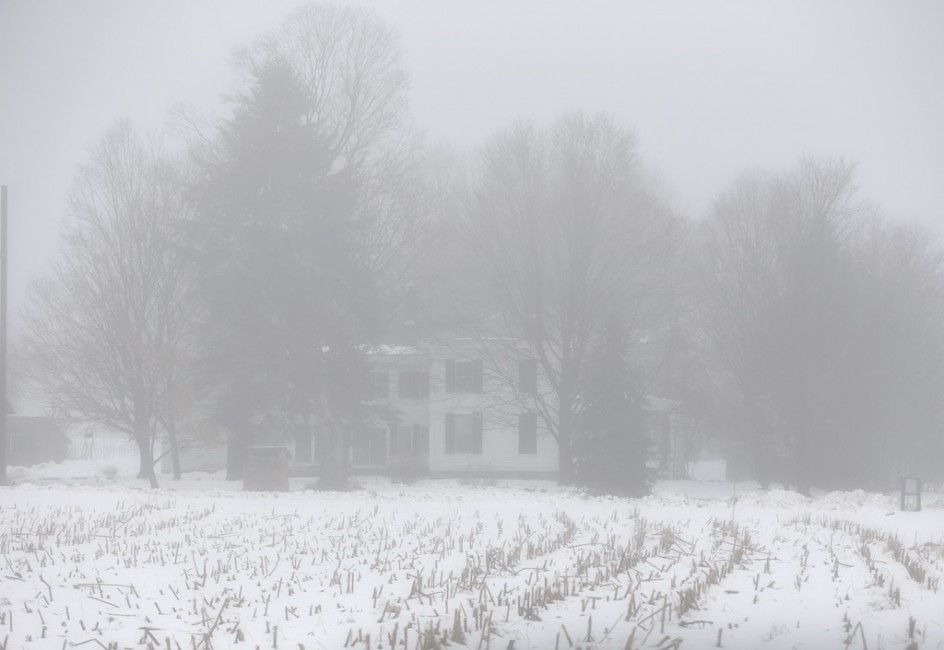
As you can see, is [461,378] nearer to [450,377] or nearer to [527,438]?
[450,377]

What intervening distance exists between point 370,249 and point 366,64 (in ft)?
19.4

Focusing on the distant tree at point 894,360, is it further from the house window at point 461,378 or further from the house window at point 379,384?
the house window at point 461,378

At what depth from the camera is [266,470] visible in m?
28.1

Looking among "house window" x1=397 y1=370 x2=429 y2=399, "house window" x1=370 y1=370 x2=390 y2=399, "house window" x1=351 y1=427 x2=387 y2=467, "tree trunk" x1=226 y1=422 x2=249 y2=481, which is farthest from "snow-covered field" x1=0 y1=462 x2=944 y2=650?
"house window" x1=351 y1=427 x2=387 y2=467

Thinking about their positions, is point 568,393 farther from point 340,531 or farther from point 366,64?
point 340,531

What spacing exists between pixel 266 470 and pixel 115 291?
39.6 ft

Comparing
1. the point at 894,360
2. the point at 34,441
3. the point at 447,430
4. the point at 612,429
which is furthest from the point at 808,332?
the point at 34,441

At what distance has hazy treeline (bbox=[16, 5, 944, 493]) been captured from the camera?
3056 cm

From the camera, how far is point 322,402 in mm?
30203

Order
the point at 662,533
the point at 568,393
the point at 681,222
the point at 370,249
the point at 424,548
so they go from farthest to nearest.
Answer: the point at 681,222, the point at 568,393, the point at 370,249, the point at 662,533, the point at 424,548

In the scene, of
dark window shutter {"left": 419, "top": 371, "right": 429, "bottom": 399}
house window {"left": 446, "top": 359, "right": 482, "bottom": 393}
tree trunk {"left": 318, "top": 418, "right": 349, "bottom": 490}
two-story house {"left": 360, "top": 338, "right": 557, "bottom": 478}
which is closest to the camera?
tree trunk {"left": 318, "top": 418, "right": 349, "bottom": 490}

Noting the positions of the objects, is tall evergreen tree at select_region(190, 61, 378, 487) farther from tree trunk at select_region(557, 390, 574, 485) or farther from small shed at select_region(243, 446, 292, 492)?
tree trunk at select_region(557, 390, 574, 485)

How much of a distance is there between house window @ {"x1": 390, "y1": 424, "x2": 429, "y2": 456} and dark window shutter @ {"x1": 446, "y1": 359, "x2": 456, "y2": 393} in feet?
13.1

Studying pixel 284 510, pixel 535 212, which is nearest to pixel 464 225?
pixel 535 212
